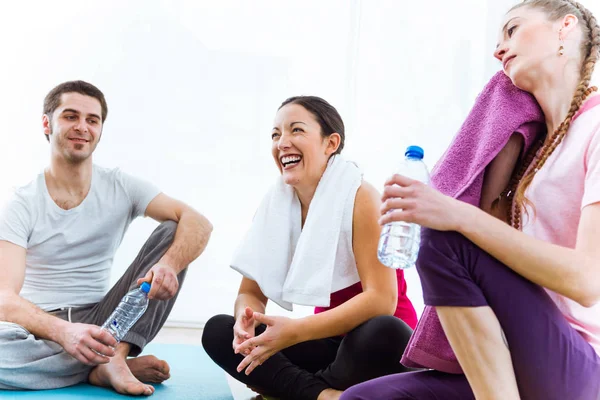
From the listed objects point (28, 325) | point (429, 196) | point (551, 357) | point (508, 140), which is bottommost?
point (28, 325)

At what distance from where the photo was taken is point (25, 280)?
2146mm

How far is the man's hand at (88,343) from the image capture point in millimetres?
1814

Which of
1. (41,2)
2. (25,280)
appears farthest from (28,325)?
(41,2)

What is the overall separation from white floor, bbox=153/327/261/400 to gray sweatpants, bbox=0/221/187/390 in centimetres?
31

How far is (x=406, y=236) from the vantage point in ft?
4.75

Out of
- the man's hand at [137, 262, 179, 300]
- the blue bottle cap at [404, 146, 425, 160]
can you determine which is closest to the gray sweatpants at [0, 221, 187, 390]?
the man's hand at [137, 262, 179, 300]

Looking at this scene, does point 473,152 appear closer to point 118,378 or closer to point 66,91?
point 118,378

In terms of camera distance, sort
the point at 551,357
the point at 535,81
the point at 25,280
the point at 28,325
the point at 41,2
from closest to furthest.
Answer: the point at 551,357 < the point at 535,81 < the point at 28,325 < the point at 25,280 < the point at 41,2

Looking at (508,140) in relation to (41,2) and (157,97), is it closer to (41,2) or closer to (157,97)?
(157,97)

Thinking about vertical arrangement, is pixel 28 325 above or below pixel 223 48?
below

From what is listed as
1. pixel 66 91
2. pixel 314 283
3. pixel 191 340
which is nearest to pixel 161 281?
pixel 314 283

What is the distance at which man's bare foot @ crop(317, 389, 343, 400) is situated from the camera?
1.73 m

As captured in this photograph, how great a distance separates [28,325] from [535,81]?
1441mm

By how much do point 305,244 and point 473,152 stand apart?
2.20ft
